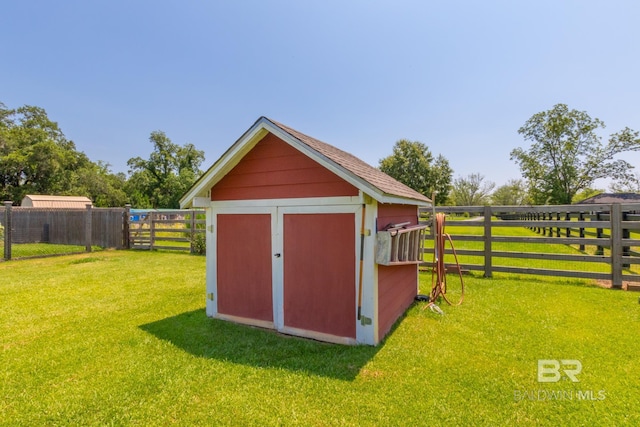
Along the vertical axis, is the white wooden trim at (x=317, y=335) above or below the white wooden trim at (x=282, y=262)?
below

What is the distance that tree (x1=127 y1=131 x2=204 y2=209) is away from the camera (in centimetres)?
3366

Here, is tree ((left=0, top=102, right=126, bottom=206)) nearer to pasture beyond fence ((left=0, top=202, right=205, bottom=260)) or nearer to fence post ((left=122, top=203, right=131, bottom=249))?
pasture beyond fence ((left=0, top=202, right=205, bottom=260))

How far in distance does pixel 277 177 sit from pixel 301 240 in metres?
0.91

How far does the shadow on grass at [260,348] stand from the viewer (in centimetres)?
290

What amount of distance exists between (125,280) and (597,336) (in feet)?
26.9

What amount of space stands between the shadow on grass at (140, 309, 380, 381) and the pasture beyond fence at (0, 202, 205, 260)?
6.51m

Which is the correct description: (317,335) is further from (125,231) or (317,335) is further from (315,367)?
(125,231)

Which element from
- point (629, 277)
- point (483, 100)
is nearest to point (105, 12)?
point (483, 100)

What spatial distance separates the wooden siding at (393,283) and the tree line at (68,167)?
27.9m

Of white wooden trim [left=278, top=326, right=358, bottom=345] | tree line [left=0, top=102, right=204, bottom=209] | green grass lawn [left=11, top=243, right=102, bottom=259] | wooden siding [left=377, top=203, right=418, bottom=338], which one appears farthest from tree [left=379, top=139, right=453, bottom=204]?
white wooden trim [left=278, top=326, right=358, bottom=345]

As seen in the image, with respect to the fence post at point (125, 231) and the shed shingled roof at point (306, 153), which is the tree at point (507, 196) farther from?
the fence post at point (125, 231)

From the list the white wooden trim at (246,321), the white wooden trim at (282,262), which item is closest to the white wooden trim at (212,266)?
the white wooden trim at (282,262)

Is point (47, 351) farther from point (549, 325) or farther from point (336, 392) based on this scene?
point (549, 325)

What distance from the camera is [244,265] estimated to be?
412cm
